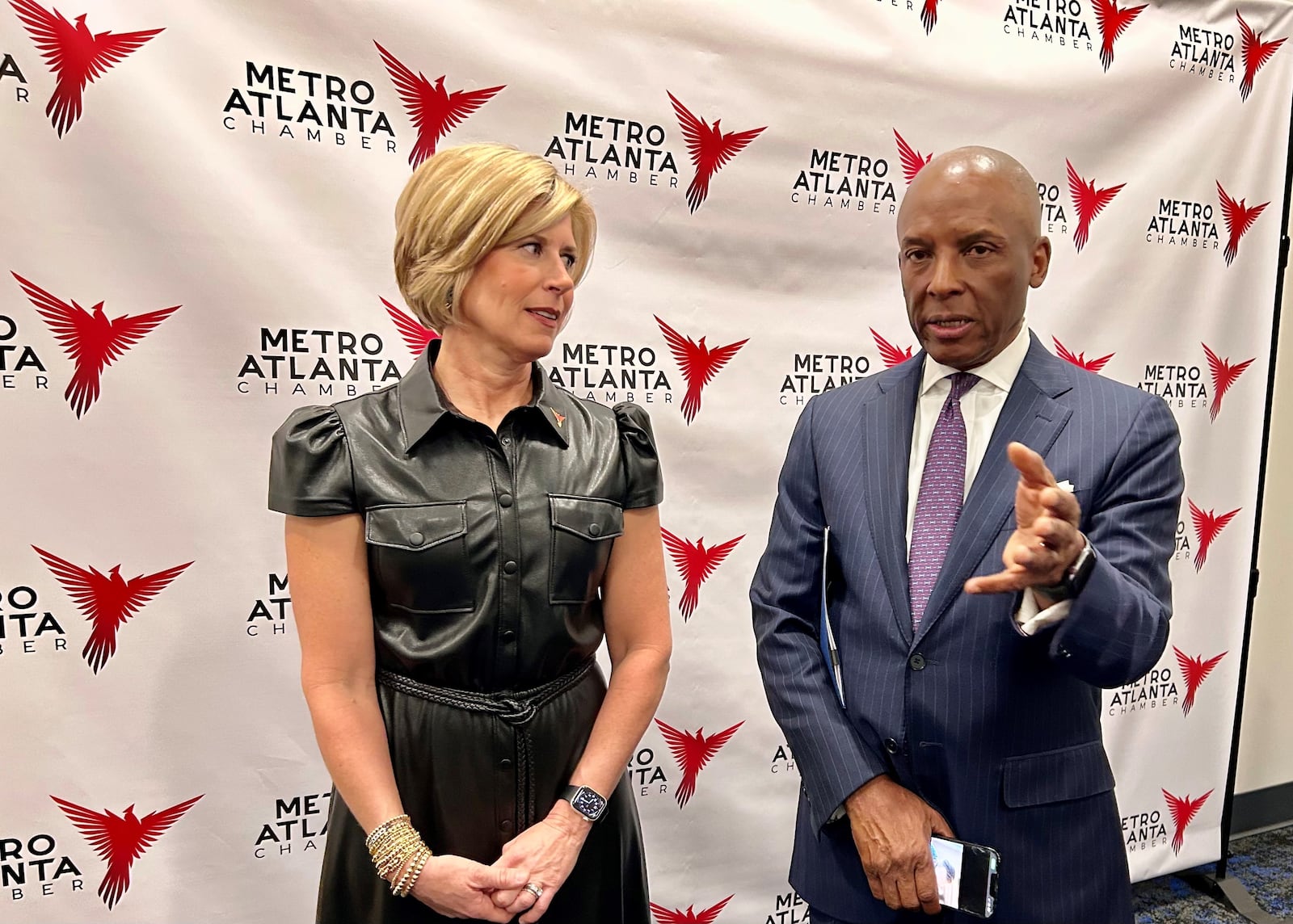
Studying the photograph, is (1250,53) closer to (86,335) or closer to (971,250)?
(971,250)

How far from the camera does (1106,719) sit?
297 cm

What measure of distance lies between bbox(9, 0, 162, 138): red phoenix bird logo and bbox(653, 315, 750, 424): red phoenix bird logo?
130 cm

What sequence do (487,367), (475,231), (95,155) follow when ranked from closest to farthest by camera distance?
(475,231), (487,367), (95,155)

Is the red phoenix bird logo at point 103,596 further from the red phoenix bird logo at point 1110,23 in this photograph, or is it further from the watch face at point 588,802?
the red phoenix bird logo at point 1110,23

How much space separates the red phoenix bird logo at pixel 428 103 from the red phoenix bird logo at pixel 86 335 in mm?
698

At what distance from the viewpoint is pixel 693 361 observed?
7.97 ft

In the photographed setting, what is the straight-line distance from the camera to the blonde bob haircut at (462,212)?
51.6 inches

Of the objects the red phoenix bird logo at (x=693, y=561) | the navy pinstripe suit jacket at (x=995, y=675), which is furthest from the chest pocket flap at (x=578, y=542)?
the red phoenix bird logo at (x=693, y=561)

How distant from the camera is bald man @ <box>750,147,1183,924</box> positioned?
1.32 metres

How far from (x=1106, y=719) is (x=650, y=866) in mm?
1567

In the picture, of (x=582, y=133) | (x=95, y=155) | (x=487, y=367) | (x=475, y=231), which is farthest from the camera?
(x=582, y=133)

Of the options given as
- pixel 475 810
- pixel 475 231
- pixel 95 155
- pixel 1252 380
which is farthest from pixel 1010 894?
pixel 1252 380

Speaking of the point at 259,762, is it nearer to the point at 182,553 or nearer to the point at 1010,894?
the point at 182,553

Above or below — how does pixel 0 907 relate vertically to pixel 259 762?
below
